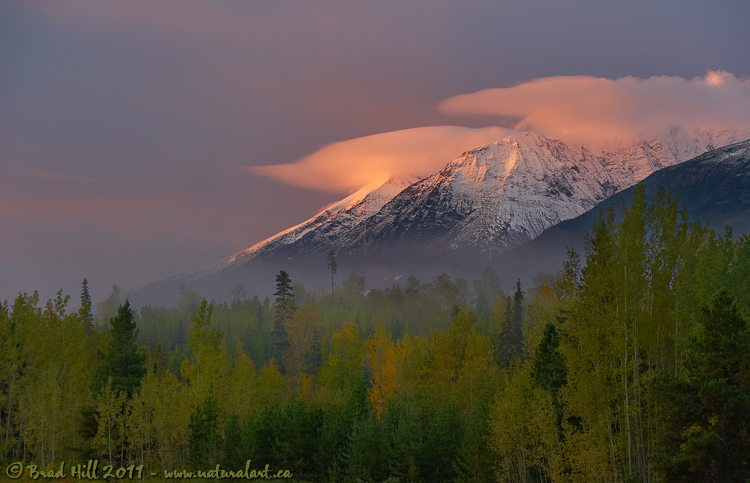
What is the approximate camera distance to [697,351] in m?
29.5

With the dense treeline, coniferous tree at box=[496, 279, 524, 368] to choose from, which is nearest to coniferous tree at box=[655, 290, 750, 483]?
the dense treeline

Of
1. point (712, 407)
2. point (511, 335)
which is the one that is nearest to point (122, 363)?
point (511, 335)

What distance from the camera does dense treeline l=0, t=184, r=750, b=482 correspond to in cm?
2930

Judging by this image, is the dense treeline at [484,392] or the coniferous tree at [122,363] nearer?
the dense treeline at [484,392]

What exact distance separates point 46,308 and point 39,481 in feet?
87.3

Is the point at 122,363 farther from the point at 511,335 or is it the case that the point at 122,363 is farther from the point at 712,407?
the point at 712,407

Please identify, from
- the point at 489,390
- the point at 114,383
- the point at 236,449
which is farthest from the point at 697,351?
the point at 114,383

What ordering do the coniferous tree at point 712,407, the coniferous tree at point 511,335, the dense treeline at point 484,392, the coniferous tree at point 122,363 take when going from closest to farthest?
the coniferous tree at point 712,407, the dense treeline at point 484,392, the coniferous tree at point 122,363, the coniferous tree at point 511,335

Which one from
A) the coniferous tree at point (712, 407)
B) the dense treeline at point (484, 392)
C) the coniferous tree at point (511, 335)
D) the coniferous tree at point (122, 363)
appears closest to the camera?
the coniferous tree at point (712, 407)

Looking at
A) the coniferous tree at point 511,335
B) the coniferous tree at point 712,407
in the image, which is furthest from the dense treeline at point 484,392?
the coniferous tree at point 511,335

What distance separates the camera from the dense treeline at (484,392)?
29.3m

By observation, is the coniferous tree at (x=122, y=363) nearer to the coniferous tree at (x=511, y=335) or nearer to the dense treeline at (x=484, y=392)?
the dense treeline at (x=484, y=392)

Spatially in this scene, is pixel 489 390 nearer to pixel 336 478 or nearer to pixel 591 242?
pixel 336 478

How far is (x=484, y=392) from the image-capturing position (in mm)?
52906
